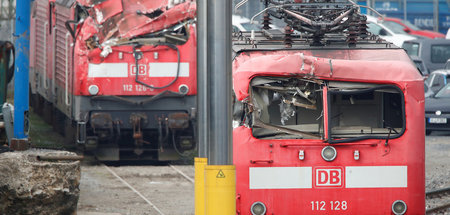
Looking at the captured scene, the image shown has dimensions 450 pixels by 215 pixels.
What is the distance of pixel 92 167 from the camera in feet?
57.0

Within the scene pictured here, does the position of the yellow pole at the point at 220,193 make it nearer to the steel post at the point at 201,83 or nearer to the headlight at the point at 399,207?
the headlight at the point at 399,207

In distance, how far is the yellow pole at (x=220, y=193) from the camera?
7.76 metres

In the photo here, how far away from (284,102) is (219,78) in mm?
2571

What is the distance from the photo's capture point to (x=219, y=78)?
25.1 ft

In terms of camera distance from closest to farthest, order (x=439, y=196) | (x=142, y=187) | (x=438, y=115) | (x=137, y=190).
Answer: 1. (x=439, y=196)
2. (x=137, y=190)
3. (x=142, y=187)
4. (x=438, y=115)

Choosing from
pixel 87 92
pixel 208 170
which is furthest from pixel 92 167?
pixel 208 170

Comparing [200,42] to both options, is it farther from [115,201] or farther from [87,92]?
[87,92]

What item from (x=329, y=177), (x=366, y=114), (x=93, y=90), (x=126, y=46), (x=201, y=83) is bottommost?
(x=329, y=177)

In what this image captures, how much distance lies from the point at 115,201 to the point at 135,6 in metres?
3.84

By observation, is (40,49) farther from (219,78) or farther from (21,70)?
(219,78)

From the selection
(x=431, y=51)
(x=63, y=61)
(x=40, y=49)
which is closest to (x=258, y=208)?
(x=63, y=61)

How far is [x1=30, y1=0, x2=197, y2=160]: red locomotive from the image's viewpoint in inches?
639

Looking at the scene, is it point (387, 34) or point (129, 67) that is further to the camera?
point (387, 34)

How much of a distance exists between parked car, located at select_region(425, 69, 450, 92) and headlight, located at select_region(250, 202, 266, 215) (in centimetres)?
1604
